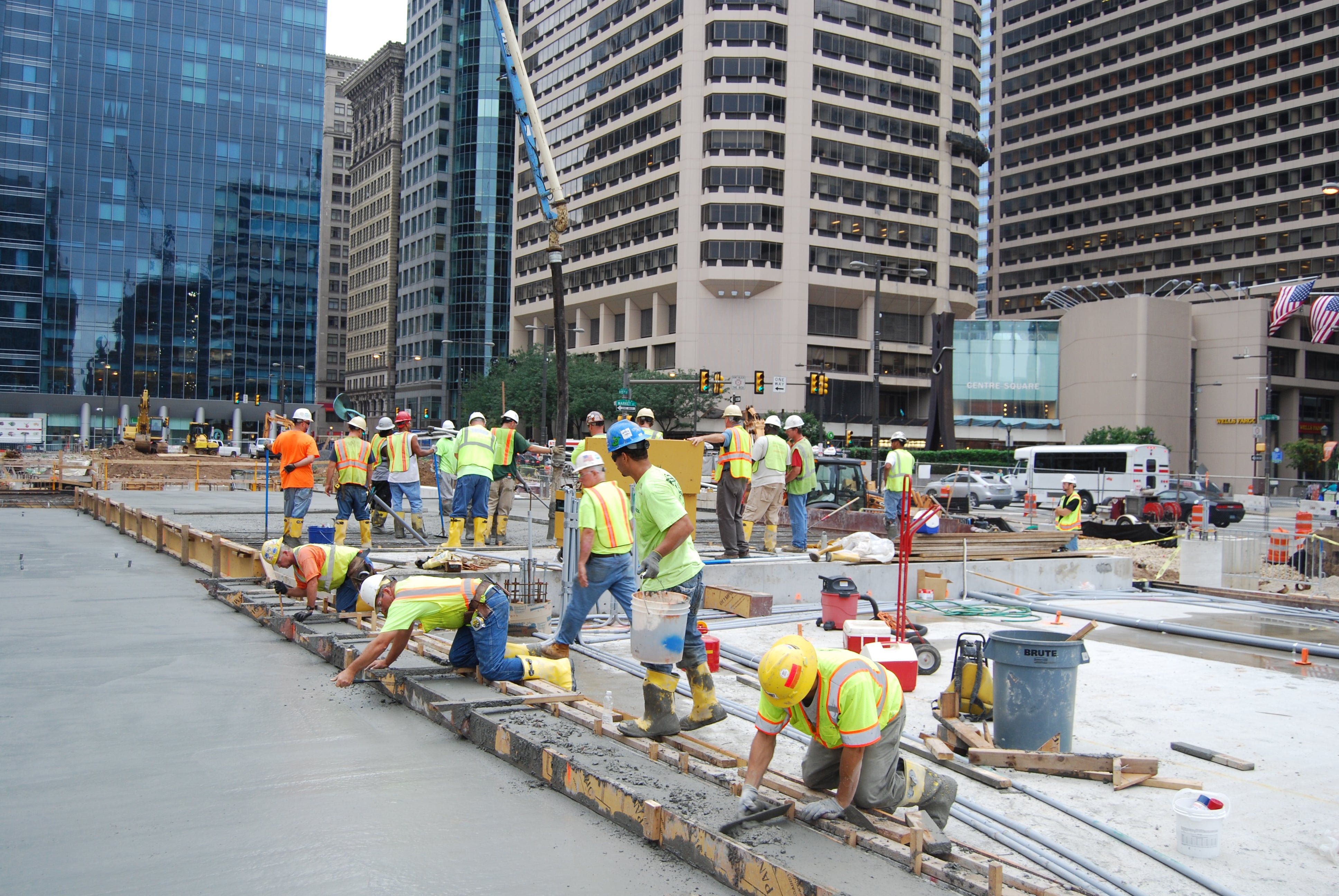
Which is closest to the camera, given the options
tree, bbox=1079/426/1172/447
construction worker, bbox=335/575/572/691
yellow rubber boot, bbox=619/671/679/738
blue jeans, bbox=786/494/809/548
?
yellow rubber boot, bbox=619/671/679/738

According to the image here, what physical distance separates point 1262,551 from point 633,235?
53.9 m

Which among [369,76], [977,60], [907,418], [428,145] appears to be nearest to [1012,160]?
[977,60]

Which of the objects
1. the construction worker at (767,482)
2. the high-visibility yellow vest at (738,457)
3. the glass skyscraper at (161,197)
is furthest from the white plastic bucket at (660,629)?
the glass skyscraper at (161,197)

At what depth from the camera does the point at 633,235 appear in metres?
67.7

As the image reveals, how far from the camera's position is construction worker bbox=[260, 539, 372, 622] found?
8500mm

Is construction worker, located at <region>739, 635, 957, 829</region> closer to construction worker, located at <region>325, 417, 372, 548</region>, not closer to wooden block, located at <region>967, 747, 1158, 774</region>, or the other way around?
wooden block, located at <region>967, 747, 1158, 774</region>

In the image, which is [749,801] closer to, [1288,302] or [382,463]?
[382,463]

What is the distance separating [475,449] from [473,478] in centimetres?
38

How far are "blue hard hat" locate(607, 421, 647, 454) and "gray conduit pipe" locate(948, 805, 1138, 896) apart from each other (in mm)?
2674

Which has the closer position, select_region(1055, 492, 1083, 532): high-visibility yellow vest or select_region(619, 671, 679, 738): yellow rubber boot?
select_region(619, 671, 679, 738): yellow rubber boot

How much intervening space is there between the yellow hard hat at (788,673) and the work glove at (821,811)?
46 cm

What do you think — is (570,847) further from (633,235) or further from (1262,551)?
(633,235)

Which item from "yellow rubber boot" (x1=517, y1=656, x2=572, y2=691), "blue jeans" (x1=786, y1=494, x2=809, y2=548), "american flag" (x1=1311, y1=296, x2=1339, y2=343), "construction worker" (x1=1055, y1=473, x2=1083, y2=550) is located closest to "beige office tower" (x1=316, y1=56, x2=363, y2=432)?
"american flag" (x1=1311, y1=296, x2=1339, y2=343)

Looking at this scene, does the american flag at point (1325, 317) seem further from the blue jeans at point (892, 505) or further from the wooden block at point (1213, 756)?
the wooden block at point (1213, 756)
